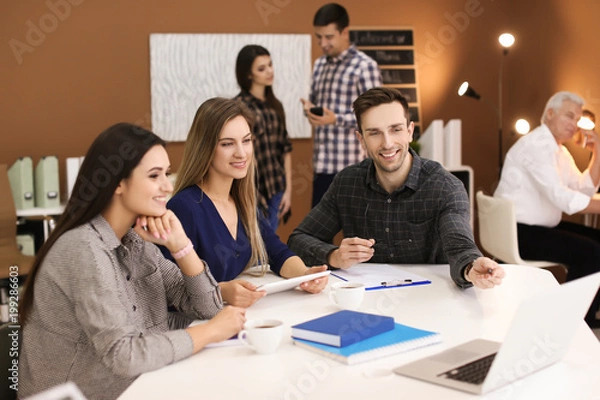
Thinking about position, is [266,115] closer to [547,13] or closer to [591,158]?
[591,158]

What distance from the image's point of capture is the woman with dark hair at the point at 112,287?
4.85 feet

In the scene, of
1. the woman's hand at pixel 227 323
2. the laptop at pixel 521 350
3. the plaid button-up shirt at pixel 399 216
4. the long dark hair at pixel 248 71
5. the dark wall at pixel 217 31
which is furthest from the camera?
the dark wall at pixel 217 31

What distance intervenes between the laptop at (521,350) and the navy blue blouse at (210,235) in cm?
99

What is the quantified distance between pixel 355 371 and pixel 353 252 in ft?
2.71

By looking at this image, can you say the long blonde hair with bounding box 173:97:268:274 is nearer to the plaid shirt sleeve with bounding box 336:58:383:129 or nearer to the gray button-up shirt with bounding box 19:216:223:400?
the gray button-up shirt with bounding box 19:216:223:400

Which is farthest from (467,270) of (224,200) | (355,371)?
(224,200)

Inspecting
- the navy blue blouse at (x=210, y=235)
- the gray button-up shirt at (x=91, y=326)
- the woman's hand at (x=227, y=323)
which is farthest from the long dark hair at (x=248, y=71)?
the woman's hand at (x=227, y=323)

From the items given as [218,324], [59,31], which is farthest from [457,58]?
[218,324]

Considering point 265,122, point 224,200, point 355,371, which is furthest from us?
point 265,122

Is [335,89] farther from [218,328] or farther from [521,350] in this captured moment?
[521,350]

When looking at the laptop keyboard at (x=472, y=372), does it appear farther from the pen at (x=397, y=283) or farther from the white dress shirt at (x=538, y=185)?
the white dress shirt at (x=538, y=185)

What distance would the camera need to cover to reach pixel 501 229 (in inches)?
149

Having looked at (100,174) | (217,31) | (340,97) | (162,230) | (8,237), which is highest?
(217,31)

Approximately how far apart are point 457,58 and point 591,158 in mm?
1514
